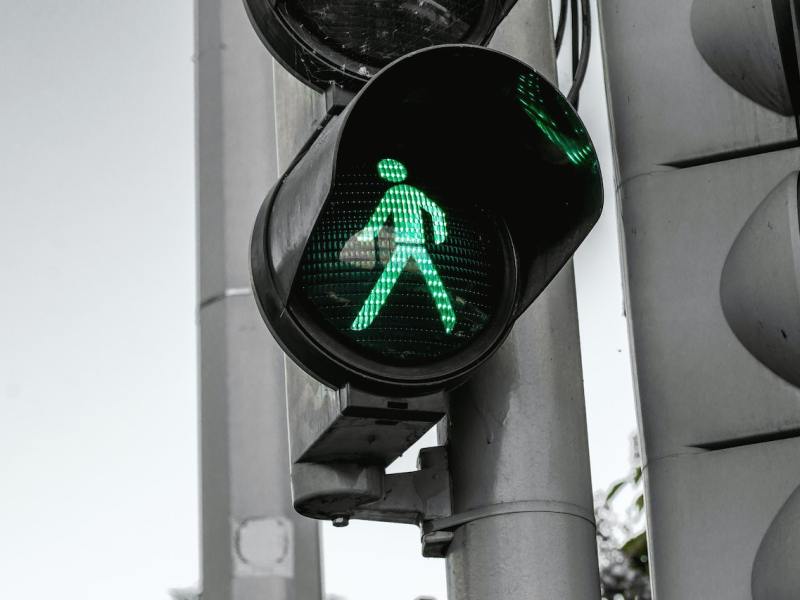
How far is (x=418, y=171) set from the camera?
2.53m

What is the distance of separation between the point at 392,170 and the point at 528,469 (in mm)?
518

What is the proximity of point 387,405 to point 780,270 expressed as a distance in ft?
1.96

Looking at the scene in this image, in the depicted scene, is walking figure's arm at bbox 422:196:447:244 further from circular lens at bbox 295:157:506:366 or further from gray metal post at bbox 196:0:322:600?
gray metal post at bbox 196:0:322:600

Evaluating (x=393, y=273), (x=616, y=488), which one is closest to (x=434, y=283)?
(x=393, y=273)

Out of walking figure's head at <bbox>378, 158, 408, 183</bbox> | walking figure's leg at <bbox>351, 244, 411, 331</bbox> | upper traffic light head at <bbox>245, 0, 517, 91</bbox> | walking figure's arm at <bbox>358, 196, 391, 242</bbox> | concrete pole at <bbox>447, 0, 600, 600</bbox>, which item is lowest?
concrete pole at <bbox>447, 0, 600, 600</bbox>

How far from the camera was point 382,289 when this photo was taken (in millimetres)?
2428

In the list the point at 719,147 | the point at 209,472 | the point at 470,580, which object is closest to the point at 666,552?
the point at 470,580

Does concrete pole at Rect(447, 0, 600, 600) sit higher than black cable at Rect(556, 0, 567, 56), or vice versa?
black cable at Rect(556, 0, 567, 56)

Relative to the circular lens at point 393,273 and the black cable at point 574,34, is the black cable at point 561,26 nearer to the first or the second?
the black cable at point 574,34

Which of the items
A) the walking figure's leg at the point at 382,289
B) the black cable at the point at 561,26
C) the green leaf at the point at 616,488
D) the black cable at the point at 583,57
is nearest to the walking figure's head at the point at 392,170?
the walking figure's leg at the point at 382,289

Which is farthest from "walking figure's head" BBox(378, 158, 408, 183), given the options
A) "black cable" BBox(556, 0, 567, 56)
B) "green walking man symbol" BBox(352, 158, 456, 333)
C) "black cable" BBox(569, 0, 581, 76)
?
"black cable" BBox(556, 0, 567, 56)

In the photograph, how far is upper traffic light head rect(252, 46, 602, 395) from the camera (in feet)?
7.82

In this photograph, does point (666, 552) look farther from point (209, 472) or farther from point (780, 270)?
point (209, 472)

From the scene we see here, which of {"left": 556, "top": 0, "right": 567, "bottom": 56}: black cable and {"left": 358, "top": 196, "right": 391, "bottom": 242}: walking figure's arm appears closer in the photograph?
{"left": 358, "top": 196, "right": 391, "bottom": 242}: walking figure's arm
